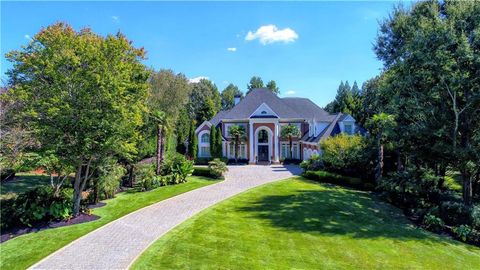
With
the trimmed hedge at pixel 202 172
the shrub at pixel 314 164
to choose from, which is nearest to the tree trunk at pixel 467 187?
the shrub at pixel 314 164

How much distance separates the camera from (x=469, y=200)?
17859 millimetres

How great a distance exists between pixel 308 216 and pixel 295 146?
26191mm

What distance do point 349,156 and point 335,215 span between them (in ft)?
36.0

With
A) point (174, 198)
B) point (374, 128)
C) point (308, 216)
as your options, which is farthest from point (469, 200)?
point (174, 198)

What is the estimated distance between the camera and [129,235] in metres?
13.2

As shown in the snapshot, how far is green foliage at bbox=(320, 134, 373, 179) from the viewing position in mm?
26281

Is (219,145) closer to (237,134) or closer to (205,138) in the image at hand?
(237,134)

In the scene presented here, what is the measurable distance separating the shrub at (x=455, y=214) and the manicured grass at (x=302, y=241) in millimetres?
1891

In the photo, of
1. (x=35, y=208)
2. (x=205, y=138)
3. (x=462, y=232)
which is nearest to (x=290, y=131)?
(x=205, y=138)

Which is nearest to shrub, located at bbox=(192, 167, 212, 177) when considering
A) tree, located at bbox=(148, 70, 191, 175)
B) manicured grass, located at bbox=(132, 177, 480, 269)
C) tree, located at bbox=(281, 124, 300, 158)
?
manicured grass, located at bbox=(132, 177, 480, 269)

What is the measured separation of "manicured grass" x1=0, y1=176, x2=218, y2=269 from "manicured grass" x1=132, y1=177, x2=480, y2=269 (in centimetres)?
382

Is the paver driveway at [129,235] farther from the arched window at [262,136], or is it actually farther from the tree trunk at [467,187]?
the arched window at [262,136]

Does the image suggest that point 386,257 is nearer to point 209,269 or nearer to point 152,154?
point 209,269

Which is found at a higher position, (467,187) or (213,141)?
(213,141)
